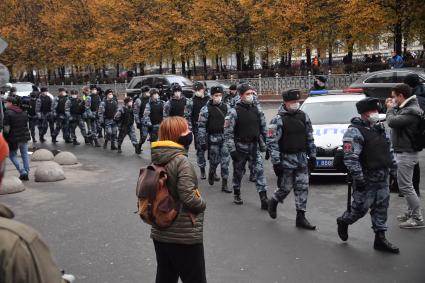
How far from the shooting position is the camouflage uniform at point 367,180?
5.99 meters

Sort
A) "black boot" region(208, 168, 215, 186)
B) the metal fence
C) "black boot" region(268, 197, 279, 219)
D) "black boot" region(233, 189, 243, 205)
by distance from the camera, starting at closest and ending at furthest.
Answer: "black boot" region(268, 197, 279, 219), "black boot" region(233, 189, 243, 205), "black boot" region(208, 168, 215, 186), the metal fence

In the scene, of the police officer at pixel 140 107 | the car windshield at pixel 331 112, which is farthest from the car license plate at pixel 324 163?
the police officer at pixel 140 107

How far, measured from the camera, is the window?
19547 mm

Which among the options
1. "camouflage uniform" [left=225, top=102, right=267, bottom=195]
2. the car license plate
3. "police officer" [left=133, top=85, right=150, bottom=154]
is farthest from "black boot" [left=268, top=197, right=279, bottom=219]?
"police officer" [left=133, top=85, right=150, bottom=154]

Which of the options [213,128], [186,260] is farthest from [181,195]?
[213,128]

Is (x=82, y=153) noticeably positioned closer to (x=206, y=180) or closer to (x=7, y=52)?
(x=206, y=180)

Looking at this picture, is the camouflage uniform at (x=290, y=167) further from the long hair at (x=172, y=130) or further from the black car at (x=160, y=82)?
the black car at (x=160, y=82)

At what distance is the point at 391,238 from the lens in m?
6.55

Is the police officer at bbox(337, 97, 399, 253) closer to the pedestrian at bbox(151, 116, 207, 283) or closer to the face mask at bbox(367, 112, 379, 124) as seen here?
the face mask at bbox(367, 112, 379, 124)

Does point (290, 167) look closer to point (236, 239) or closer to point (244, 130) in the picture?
point (236, 239)

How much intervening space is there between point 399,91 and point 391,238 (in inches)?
75.5

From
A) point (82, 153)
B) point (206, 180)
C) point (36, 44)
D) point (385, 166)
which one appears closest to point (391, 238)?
point (385, 166)

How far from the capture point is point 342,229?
20.9 feet

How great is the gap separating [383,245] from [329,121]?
16.9ft
